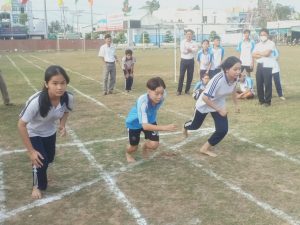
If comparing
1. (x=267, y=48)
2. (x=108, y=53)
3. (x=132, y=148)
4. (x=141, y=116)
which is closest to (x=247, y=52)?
(x=267, y=48)

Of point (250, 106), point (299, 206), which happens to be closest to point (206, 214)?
point (299, 206)

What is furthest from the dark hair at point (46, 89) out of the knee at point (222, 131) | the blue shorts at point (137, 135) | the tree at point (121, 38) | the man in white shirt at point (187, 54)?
the tree at point (121, 38)

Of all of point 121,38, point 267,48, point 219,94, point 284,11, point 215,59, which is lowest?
point 219,94

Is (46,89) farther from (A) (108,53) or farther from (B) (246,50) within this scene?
(A) (108,53)

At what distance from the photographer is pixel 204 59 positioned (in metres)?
12.9

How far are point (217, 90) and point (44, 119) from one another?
8.65ft

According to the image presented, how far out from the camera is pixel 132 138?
621 cm

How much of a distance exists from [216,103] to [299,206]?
88.4 inches

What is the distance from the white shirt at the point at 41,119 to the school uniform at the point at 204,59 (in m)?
8.37

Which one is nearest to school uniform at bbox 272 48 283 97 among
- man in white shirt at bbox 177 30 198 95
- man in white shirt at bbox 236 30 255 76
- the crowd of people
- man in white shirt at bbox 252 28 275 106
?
man in white shirt at bbox 252 28 275 106

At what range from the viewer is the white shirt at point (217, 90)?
20.5 ft

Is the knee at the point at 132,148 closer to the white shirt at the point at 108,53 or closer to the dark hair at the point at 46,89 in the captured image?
A: the dark hair at the point at 46,89

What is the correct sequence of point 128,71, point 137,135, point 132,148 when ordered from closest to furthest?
1. point 137,135
2. point 132,148
3. point 128,71

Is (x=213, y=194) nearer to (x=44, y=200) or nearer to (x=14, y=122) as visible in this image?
(x=44, y=200)
